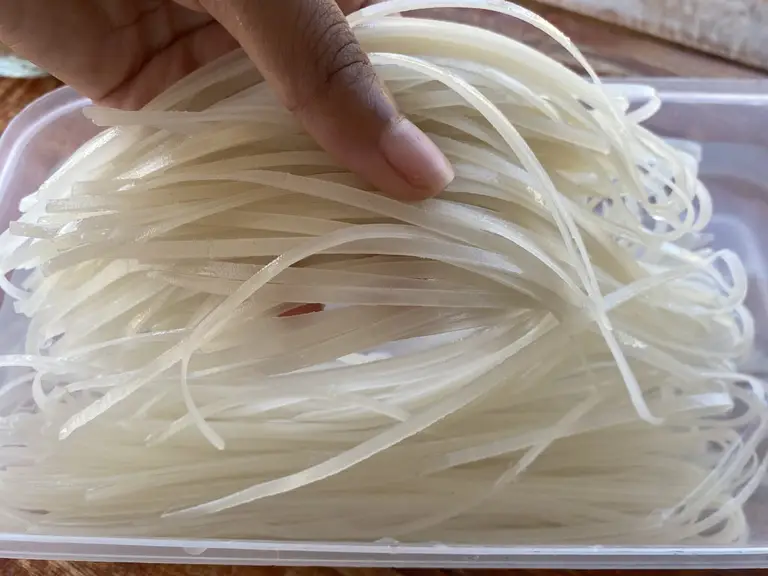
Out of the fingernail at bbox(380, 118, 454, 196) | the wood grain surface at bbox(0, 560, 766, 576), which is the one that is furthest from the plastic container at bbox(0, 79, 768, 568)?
the fingernail at bbox(380, 118, 454, 196)

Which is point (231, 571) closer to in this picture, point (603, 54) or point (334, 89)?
point (334, 89)

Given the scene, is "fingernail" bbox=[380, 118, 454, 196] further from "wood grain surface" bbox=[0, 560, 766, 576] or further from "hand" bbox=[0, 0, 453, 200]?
"wood grain surface" bbox=[0, 560, 766, 576]

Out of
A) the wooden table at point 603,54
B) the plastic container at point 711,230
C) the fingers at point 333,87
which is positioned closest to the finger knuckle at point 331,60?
the fingers at point 333,87

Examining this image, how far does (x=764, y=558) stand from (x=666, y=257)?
301 mm

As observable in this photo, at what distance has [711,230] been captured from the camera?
96 centimetres

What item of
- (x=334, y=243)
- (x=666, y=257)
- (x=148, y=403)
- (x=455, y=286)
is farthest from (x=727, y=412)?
(x=148, y=403)

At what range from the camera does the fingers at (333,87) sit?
521 mm

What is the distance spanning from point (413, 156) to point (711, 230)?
1.90 ft

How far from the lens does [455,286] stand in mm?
614

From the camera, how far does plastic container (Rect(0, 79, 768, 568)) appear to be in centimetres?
62

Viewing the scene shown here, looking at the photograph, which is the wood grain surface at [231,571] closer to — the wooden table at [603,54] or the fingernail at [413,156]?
the fingernail at [413,156]

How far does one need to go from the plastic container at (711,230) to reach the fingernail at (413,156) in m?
0.30

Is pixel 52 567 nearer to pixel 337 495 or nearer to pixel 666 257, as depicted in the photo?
pixel 337 495

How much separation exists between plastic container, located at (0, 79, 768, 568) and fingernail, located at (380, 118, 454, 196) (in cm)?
30
